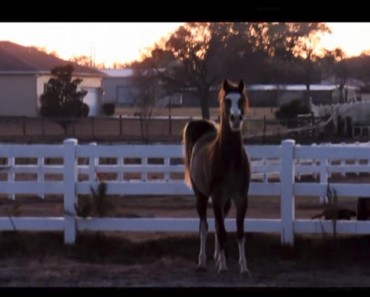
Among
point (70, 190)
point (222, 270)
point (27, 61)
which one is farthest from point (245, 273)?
point (27, 61)

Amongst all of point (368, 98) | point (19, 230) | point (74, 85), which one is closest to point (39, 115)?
point (74, 85)

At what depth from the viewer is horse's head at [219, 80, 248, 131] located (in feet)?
26.3

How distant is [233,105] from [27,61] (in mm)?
17099

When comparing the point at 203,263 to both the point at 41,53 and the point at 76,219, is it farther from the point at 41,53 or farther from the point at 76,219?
the point at 41,53

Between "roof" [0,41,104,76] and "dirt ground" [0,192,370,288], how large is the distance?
13.8 m

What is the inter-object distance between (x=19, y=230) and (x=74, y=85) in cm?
1105

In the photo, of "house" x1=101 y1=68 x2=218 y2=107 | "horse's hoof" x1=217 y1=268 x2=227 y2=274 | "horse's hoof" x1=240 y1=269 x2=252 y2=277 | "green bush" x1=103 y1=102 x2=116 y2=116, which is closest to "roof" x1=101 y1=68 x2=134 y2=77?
"house" x1=101 y1=68 x2=218 y2=107

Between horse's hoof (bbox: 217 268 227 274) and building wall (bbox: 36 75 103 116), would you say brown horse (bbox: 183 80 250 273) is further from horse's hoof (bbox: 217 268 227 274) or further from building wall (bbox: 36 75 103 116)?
building wall (bbox: 36 75 103 116)

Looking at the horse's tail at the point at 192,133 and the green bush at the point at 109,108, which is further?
the green bush at the point at 109,108

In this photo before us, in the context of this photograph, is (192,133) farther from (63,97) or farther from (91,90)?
(91,90)

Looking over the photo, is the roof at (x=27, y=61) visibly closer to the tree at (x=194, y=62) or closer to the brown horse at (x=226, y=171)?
the tree at (x=194, y=62)

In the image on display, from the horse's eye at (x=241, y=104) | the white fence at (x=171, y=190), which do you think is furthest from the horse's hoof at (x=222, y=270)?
the horse's eye at (x=241, y=104)

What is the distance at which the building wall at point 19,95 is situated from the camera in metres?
19.8

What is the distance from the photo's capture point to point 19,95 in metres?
20.9
